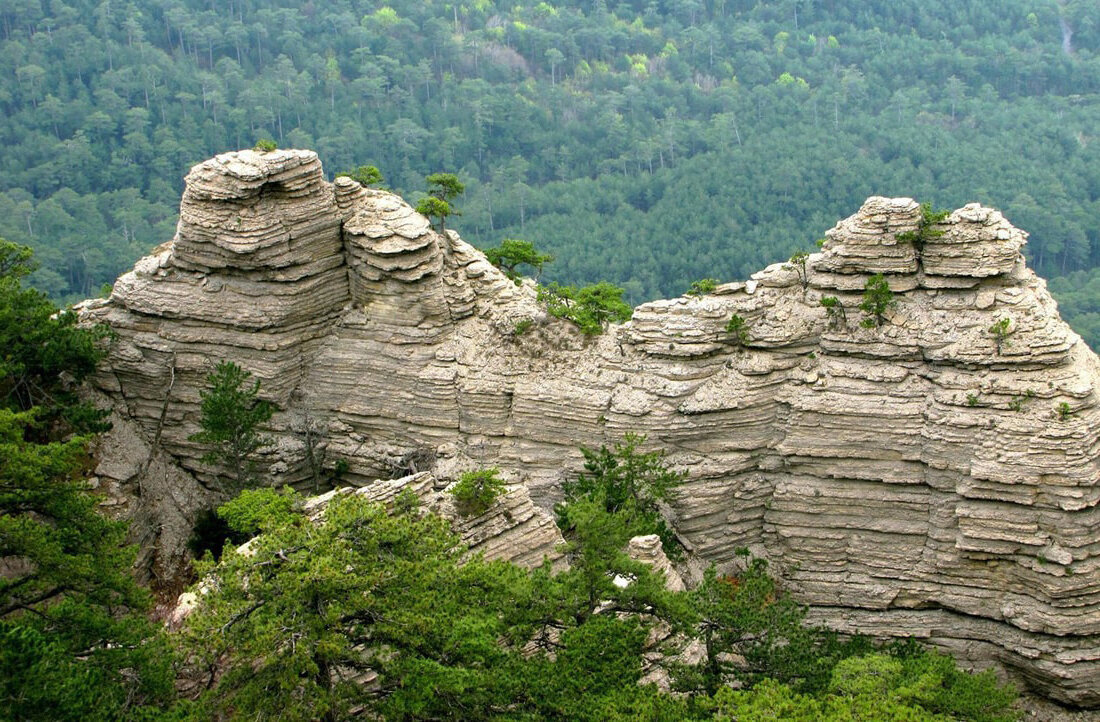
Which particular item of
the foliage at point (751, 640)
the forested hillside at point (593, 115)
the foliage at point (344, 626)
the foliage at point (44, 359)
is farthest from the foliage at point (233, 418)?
the forested hillside at point (593, 115)


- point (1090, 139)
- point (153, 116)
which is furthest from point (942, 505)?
point (1090, 139)

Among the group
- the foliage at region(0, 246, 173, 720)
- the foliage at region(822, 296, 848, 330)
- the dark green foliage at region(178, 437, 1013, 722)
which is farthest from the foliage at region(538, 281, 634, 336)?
the foliage at region(0, 246, 173, 720)

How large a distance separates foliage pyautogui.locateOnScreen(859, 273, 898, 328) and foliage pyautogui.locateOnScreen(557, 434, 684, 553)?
6.96 metres

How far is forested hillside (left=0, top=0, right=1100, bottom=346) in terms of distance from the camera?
311 feet

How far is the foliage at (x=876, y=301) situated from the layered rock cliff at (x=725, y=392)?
255 mm

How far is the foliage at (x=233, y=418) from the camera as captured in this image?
40.3 m

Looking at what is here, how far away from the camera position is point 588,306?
42.3 meters

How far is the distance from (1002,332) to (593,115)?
276ft

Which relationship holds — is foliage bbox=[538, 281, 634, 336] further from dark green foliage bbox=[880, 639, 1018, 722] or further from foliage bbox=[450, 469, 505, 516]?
dark green foliage bbox=[880, 639, 1018, 722]

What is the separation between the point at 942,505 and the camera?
37.2 metres

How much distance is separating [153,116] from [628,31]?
4722 cm

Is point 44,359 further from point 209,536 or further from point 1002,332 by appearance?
point 1002,332

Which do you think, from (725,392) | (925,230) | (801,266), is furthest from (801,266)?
(725,392)

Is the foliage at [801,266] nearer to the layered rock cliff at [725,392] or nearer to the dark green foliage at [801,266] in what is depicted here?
the dark green foliage at [801,266]
